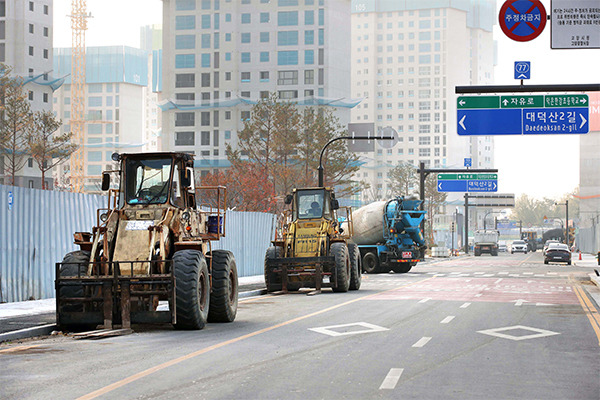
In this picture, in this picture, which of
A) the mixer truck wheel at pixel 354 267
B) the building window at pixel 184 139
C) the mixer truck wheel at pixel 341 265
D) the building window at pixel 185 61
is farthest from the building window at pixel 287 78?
the mixer truck wheel at pixel 341 265

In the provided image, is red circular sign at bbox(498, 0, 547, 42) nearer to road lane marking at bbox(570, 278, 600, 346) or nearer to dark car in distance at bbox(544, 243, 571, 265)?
road lane marking at bbox(570, 278, 600, 346)

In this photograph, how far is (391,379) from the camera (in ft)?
32.6

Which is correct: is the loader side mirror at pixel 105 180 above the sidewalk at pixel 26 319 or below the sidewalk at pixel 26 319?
above

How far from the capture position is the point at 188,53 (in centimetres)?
13075

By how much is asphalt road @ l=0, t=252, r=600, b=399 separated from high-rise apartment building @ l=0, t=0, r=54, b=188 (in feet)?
312

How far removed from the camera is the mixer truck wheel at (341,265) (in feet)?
84.8

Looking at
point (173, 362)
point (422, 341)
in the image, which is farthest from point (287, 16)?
point (173, 362)

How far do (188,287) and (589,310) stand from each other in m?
10.7

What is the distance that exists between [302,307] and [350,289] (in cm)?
748

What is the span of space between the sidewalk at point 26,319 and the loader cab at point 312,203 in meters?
9.15

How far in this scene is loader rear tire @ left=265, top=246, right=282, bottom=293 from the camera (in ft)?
86.8

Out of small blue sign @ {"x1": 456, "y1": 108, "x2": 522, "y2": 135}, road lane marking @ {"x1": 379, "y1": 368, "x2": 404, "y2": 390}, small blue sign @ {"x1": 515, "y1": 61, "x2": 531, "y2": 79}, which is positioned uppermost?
small blue sign @ {"x1": 515, "y1": 61, "x2": 531, "y2": 79}

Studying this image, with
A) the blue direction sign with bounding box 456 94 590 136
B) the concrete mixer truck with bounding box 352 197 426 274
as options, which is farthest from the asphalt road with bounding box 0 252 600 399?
the concrete mixer truck with bounding box 352 197 426 274

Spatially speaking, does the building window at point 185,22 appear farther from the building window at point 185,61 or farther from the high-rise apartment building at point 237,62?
the building window at point 185,61
